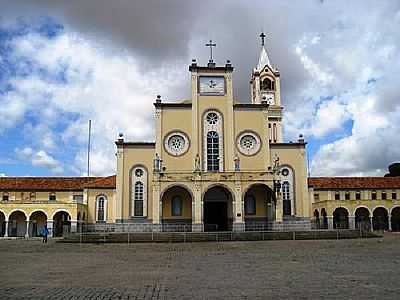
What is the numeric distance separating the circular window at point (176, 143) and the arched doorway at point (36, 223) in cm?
1723

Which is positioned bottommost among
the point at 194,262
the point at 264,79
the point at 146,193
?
the point at 194,262

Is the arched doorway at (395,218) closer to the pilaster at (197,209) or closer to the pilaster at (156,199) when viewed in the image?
the pilaster at (197,209)

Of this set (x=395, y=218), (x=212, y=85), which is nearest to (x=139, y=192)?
(x=212, y=85)

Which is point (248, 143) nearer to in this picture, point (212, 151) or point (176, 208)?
point (212, 151)

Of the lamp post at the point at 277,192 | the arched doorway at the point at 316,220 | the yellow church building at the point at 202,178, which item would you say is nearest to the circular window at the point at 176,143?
the yellow church building at the point at 202,178

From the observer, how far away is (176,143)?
46.6 m

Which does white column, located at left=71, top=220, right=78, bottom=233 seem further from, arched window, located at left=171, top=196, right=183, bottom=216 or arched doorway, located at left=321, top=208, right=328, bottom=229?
arched doorway, located at left=321, top=208, right=328, bottom=229

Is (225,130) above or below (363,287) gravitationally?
above

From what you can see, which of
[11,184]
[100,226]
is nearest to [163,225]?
[100,226]

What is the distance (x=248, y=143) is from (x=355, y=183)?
24.5 m

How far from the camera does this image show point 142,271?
15.0 metres

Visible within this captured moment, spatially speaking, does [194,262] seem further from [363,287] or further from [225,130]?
[225,130]

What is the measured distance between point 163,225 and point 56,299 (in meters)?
35.2

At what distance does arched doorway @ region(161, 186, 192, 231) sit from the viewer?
4508 cm
